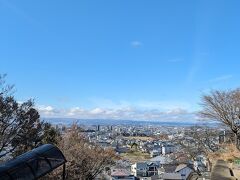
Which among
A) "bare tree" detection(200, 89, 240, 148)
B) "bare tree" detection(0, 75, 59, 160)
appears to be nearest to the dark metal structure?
"bare tree" detection(0, 75, 59, 160)

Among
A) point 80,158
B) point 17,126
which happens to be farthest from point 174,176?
point 17,126

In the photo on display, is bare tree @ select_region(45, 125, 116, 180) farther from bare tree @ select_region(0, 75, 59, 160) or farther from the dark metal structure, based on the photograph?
the dark metal structure

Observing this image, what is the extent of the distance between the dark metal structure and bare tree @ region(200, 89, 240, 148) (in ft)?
47.0

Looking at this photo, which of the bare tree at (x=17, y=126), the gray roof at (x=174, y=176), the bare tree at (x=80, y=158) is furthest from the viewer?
the gray roof at (x=174, y=176)

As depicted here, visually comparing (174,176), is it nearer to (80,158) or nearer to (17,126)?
(80,158)

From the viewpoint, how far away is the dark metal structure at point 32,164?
7.78 metres

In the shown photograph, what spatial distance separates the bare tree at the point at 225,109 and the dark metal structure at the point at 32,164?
14332 millimetres

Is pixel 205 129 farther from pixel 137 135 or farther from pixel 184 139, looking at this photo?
pixel 137 135

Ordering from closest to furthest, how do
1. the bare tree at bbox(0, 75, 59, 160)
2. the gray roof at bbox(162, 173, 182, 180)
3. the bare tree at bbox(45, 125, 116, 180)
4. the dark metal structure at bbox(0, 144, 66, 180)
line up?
1. the dark metal structure at bbox(0, 144, 66, 180)
2. the bare tree at bbox(0, 75, 59, 160)
3. the bare tree at bbox(45, 125, 116, 180)
4. the gray roof at bbox(162, 173, 182, 180)

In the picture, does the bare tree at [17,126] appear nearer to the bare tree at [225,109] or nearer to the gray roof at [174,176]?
the bare tree at [225,109]

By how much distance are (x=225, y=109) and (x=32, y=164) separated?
1610cm

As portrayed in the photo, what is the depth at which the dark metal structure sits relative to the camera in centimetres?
778

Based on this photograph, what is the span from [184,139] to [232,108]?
1447 cm

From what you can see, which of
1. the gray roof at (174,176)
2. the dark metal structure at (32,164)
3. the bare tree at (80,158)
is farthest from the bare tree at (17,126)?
the gray roof at (174,176)
